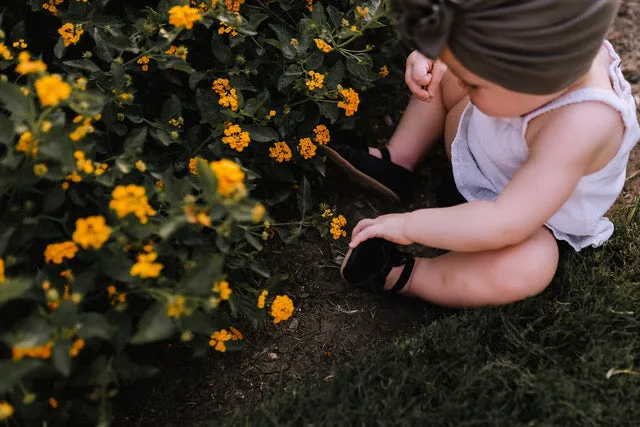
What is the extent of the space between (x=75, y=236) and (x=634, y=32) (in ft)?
7.11

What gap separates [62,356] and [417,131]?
4.06 feet

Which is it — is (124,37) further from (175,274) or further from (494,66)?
(494,66)

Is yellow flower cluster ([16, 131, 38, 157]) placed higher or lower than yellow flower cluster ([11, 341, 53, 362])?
higher

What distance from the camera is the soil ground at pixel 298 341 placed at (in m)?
1.61

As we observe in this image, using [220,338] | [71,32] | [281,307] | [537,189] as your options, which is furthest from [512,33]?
[71,32]

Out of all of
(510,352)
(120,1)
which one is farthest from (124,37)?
(510,352)

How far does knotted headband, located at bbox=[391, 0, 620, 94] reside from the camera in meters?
1.21

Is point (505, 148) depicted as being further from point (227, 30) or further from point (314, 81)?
point (227, 30)

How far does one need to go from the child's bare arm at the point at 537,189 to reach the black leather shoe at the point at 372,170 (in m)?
0.40

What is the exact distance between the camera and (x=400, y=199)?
2039mm

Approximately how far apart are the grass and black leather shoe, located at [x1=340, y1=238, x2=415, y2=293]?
15cm

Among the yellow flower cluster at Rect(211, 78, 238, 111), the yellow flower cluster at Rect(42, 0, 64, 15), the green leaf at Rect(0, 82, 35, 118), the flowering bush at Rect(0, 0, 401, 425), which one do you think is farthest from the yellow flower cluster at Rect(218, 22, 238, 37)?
the green leaf at Rect(0, 82, 35, 118)

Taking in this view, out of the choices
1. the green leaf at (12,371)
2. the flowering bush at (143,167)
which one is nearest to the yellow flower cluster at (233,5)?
the flowering bush at (143,167)

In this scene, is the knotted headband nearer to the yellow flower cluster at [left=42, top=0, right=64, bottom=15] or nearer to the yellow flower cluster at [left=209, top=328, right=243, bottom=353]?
the yellow flower cluster at [left=209, top=328, right=243, bottom=353]
